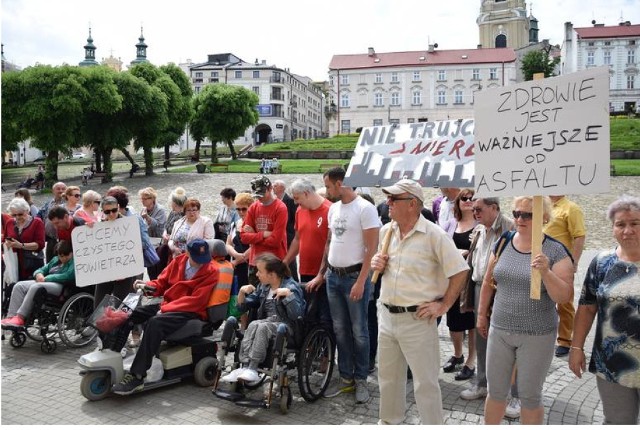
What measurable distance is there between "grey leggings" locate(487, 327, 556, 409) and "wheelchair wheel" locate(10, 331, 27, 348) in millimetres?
6073

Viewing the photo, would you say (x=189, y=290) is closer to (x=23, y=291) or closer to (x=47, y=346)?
(x=47, y=346)

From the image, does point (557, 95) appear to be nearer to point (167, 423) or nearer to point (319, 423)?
point (319, 423)

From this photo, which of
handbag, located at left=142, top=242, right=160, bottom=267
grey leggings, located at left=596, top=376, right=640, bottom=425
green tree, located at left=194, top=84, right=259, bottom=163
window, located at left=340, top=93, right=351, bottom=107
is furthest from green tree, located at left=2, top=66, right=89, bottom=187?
window, located at left=340, top=93, right=351, bottom=107

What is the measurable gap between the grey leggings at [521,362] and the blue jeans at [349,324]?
174 centimetres

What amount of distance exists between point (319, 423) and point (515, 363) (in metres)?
1.92

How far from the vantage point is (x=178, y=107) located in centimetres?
4481

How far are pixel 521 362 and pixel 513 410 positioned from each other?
4.35 ft

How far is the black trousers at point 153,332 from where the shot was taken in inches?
230

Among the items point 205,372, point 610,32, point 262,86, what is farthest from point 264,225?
point 262,86

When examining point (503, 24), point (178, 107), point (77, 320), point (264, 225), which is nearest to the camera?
point (264, 225)

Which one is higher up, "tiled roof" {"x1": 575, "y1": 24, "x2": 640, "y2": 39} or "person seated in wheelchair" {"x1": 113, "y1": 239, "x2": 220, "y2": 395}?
"tiled roof" {"x1": 575, "y1": 24, "x2": 640, "y2": 39}

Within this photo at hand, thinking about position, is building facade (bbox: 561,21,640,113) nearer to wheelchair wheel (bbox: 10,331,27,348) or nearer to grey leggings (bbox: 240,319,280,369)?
wheelchair wheel (bbox: 10,331,27,348)

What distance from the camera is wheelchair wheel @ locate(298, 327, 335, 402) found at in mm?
5547

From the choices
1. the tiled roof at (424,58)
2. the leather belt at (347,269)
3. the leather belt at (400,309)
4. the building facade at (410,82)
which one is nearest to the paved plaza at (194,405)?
the leather belt at (347,269)
